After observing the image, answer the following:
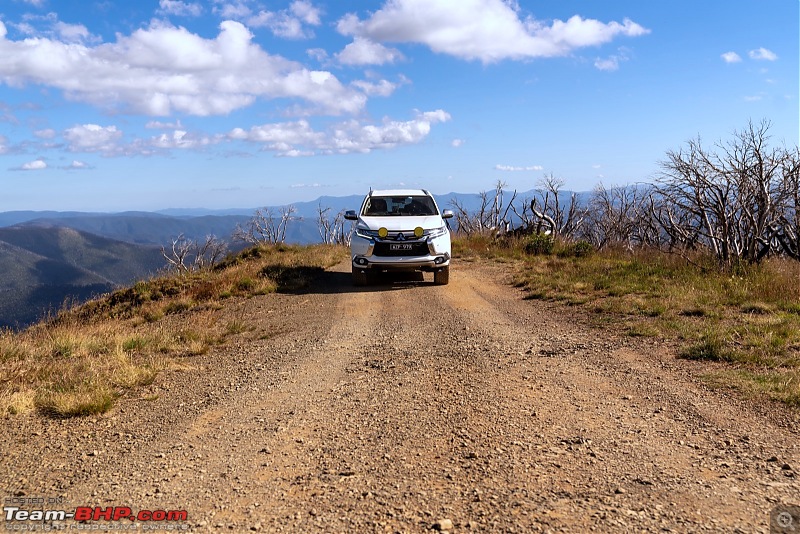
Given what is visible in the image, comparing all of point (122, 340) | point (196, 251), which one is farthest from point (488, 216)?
point (122, 340)

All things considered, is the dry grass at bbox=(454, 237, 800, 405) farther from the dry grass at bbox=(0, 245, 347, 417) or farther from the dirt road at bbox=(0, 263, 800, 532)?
the dry grass at bbox=(0, 245, 347, 417)

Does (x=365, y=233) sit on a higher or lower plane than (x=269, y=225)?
lower

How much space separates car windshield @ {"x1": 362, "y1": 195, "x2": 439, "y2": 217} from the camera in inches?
489

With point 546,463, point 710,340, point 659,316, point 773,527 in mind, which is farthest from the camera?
point 659,316

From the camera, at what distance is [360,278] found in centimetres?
1215

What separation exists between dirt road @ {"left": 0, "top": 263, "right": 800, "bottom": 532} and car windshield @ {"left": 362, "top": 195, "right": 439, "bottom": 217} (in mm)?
6057

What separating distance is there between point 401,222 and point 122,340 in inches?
243

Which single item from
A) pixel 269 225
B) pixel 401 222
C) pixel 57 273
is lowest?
pixel 57 273

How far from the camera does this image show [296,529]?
2.89 meters

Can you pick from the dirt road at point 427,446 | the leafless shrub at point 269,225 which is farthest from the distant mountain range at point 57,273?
the dirt road at point 427,446

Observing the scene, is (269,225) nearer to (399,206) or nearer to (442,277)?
(399,206)

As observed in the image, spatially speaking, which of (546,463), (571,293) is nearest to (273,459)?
(546,463)

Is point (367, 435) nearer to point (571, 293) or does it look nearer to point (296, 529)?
point (296, 529)

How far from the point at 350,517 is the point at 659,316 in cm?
646
